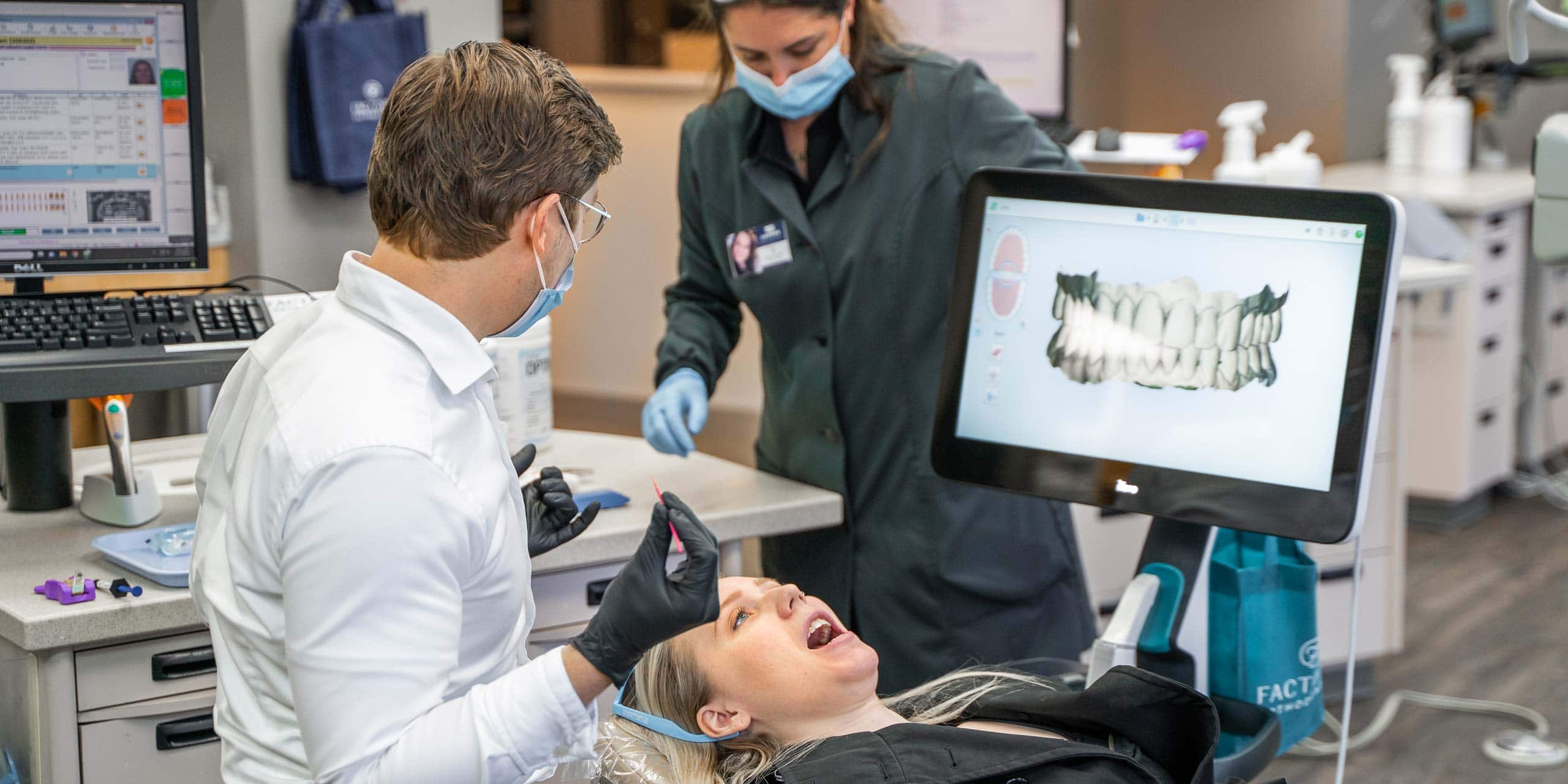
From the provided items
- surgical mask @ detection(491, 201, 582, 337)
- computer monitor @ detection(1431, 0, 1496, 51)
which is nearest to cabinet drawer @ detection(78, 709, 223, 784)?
surgical mask @ detection(491, 201, 582, 337)

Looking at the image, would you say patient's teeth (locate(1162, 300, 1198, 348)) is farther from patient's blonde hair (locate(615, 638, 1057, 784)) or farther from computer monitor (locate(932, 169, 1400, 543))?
patient's blonde hair (locate(615, 638, 1057, 784))

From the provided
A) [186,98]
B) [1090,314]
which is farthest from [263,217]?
[1090,314]

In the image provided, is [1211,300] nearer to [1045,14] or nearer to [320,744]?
[320,744]

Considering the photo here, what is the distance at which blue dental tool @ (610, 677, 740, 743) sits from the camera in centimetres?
142

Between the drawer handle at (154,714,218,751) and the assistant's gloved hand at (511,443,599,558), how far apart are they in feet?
1.55

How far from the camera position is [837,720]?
158 centimetres

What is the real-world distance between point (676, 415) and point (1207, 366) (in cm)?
79

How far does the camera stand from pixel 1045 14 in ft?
12.6

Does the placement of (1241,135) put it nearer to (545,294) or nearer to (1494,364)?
(1494,364)

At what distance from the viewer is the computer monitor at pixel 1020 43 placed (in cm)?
383

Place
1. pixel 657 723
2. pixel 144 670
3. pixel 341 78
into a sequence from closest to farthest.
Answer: pixel 657 723
pixel 144 670
pixel 341 78

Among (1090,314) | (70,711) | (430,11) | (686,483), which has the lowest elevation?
(70,711)

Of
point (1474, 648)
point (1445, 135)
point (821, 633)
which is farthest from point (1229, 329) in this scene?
point (1445, 135)

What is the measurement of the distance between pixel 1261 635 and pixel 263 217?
1.72 meters
